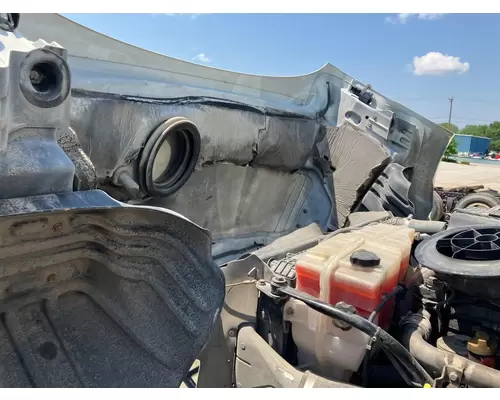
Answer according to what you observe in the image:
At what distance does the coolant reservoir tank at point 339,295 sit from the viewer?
1.72m

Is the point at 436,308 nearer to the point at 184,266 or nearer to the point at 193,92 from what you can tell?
the point at 184,266

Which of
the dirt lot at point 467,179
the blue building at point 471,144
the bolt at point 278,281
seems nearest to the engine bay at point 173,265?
the bolt at point 278,281

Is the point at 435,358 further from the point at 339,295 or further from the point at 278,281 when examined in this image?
the point at 278,281

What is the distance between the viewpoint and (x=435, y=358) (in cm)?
163

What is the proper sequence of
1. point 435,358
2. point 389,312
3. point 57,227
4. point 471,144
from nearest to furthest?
point 57,227 < point 435,358 < point 389,312 < point 471,144

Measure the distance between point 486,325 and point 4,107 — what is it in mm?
1666

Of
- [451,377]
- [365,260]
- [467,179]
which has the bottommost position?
[467,179]

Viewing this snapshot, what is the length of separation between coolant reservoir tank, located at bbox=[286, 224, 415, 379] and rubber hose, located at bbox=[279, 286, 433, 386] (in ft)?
0.36

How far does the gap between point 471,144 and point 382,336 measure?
5046cm

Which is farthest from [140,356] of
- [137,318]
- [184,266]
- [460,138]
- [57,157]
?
[460,138]

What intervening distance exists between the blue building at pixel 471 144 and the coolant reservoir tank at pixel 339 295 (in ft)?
160

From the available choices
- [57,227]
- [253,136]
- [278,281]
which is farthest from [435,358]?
[253,136]

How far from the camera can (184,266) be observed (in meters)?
1.49

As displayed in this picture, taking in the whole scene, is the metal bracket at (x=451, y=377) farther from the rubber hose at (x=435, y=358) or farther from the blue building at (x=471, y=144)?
the blue building at (x=471, y=144)
